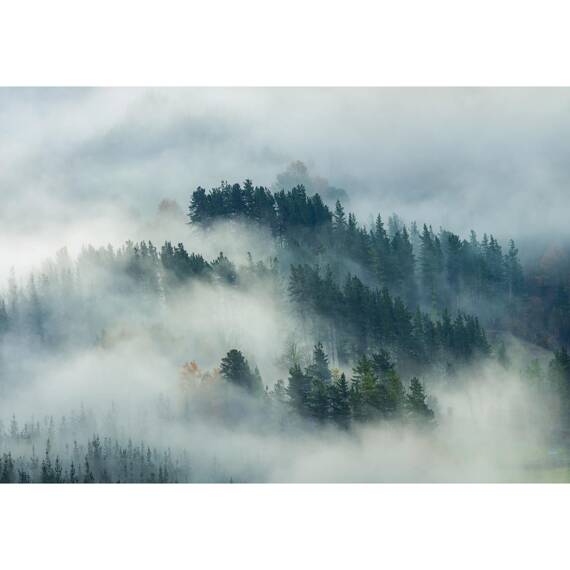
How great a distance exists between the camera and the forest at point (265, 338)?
11.6 m

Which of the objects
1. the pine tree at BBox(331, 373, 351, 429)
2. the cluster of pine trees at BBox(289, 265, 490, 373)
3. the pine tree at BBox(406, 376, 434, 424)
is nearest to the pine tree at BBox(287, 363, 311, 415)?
the pine tree at BBox(331, 373, 351, 429)

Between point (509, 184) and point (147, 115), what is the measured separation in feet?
17.6

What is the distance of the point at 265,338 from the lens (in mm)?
12055

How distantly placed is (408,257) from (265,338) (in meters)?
2.45

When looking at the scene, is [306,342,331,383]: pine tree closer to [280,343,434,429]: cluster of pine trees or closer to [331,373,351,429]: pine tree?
[280,343,434,429]: cluster of pine trees

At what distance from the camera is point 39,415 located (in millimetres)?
11617

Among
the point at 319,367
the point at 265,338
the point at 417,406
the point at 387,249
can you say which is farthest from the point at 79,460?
the point at 387,249

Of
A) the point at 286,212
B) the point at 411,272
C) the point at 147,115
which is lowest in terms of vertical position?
the point at 411,272

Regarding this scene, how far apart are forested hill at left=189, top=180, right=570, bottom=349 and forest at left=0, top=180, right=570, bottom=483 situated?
0.02m

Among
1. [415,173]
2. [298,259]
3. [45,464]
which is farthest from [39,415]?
[415,173]

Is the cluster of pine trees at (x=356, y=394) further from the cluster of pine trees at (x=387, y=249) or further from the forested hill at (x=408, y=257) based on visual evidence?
the cluster of pine trees at (x=387, y=249)

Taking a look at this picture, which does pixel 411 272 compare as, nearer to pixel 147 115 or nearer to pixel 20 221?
pixel 147 115

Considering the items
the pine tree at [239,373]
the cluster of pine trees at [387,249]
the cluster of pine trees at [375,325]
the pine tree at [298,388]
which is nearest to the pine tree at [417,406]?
the cluster of pine trees at [375,325]

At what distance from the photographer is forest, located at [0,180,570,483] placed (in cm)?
1160
